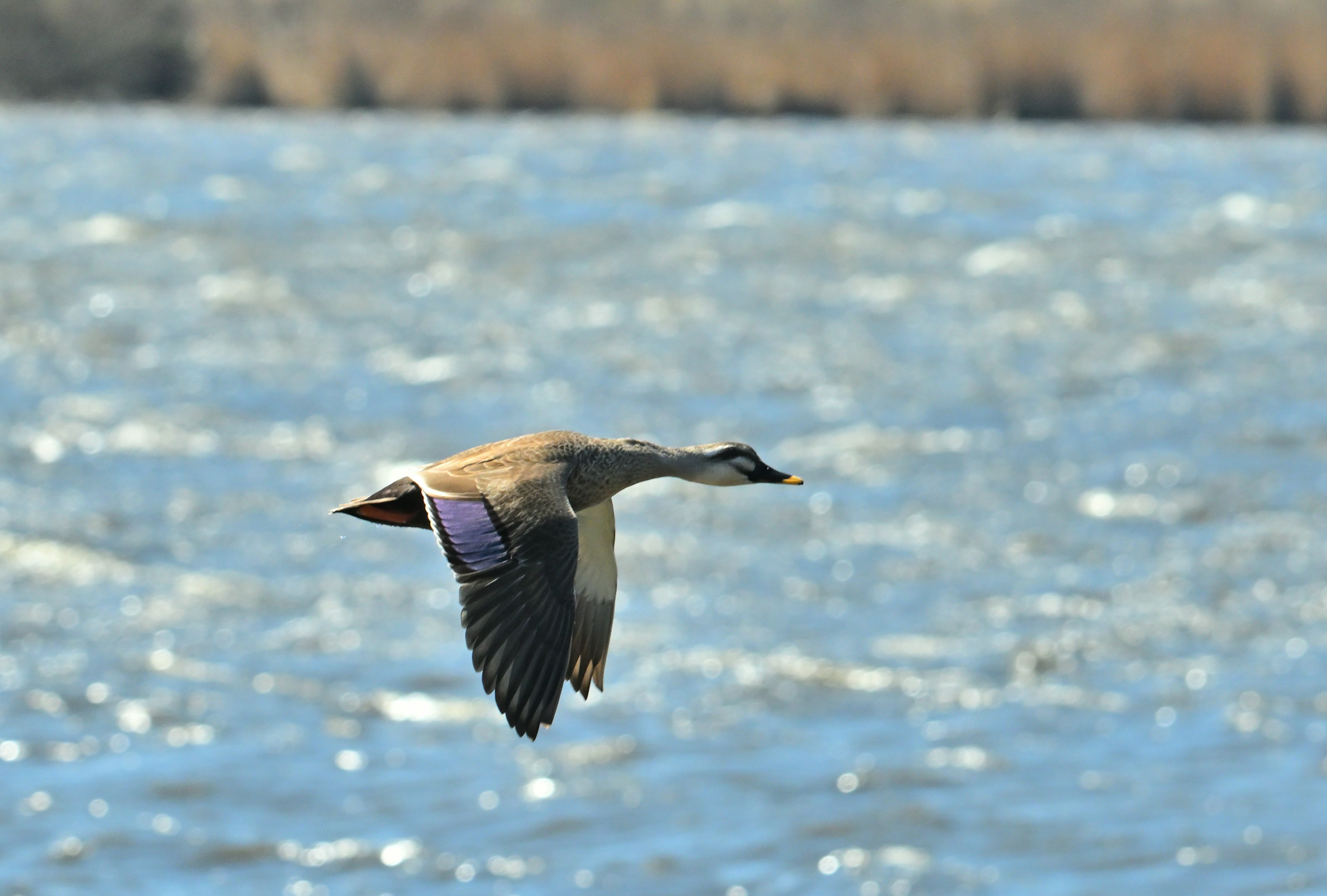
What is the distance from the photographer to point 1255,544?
1289cm

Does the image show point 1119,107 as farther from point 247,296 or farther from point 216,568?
point 216,568

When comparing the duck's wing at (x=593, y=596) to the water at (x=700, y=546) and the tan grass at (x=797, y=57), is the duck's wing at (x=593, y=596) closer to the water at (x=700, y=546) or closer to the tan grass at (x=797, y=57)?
the water at (x=700, y=546)

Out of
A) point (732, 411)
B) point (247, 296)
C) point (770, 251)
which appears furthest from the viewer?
point (770, 251)

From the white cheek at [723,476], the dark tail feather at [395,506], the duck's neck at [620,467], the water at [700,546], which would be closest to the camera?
the dark tail feather at [395,506]

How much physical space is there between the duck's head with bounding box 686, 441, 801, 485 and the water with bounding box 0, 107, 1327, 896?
12.1 ft

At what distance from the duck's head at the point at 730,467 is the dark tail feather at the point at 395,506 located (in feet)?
2.13

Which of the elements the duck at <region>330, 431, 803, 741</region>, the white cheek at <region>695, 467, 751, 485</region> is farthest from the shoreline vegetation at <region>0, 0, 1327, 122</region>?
the duck at <region>330, 431, 803, 741</region>

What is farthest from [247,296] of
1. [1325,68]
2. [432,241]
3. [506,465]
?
[1325,68]

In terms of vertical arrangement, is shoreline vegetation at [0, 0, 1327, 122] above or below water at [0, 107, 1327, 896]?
below

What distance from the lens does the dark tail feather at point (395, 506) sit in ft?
15.9

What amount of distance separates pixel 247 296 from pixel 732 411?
5.86 metres

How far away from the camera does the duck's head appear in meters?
5.20

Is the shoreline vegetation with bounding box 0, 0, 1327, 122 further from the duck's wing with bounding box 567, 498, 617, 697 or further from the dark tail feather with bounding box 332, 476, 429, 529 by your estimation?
the dark tail feather with bounding box 332, 476, 429, 529

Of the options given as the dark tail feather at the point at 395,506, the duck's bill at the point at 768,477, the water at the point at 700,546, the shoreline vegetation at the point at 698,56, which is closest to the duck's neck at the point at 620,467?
the duck's bill at the point at 768,477
